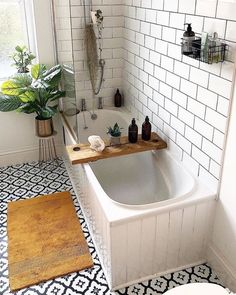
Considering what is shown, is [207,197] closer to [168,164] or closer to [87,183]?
[168,164]

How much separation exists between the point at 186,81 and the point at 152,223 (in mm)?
916

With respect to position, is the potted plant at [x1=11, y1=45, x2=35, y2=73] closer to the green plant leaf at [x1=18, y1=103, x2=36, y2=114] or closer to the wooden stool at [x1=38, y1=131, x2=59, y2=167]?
the green plant leaf at [x1=18, y1=103, x2=36, y2=114]

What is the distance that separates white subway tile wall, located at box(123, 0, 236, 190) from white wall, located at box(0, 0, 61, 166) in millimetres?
787

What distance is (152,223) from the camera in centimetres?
188

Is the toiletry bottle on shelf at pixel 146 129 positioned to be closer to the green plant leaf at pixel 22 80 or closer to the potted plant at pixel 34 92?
the potted plant at pixel 34 92

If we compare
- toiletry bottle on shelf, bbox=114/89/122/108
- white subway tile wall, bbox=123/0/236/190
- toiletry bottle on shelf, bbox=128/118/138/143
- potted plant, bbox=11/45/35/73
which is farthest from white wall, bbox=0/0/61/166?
toiletry bottle on shelf, bbox=128/118/138/143

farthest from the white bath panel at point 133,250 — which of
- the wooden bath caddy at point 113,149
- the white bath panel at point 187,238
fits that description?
the wooden bath caddy at point 113,149

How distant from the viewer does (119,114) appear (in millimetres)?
3082

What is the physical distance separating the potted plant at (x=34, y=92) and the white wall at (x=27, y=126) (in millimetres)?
206

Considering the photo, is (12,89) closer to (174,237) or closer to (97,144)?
(97,144)

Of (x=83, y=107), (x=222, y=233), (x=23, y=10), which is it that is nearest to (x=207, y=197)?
(x=222, y=233)

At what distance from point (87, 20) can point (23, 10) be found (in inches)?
28.4

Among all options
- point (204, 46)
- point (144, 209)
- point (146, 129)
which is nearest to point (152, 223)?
point (144, 209)

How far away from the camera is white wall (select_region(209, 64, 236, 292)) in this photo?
177 cm
